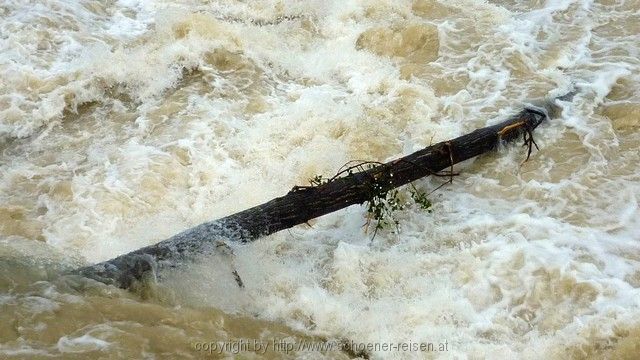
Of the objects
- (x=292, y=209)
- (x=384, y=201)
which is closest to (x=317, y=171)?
(x=384, y=201)

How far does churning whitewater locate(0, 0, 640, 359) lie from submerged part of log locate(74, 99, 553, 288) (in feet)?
0.51

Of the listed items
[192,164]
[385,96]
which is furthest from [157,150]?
[385,96]

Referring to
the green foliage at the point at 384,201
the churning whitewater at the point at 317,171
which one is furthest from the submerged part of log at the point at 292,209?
the churning whitewater at the point at 317,171

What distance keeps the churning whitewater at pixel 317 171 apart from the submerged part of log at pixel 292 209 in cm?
16

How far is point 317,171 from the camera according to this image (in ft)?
19.0

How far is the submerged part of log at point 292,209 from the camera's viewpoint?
13.1 ft

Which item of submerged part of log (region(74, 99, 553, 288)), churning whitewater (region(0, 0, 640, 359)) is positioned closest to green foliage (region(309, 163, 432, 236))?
submerged part of log (region(74, 99, 553, 288))

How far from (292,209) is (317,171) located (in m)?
1.38

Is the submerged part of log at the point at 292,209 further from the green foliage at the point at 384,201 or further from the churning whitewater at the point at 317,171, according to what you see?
the churning whitewater at the point at 317,171

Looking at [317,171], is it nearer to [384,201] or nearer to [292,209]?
[384,201]

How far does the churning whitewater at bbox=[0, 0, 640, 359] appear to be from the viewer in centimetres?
380

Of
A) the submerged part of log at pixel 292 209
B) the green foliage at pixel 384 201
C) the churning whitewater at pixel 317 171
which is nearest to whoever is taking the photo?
the churning whitewater at pixel 317 171

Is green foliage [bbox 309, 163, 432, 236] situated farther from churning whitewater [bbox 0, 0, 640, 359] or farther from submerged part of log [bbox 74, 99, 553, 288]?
churning whitewater [bbox 0, 0, 640, 359]

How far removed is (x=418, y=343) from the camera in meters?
3.87
